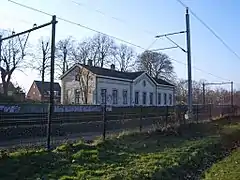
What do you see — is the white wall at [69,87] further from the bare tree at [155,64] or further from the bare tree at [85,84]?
the bare tree at [155,64]

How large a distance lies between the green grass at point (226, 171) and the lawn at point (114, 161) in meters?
0.44

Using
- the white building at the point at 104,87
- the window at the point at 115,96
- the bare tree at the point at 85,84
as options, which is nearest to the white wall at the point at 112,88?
the white building at the point at 104,87

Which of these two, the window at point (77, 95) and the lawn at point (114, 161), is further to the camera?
the window at point (77, 95)

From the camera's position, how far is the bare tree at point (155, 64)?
84.0 meters

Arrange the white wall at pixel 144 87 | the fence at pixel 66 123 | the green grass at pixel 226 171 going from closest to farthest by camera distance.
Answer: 1. the green grass at pixel 226 171
2. the fence at pixel 66 123
3. the white wall at pixel 144 87

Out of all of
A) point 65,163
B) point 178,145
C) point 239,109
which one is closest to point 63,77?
point 239,109

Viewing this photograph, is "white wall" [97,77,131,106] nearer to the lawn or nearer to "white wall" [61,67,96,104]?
"white wall" [61,67,96,104]

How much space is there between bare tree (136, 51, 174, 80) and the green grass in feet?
235

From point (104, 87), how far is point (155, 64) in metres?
38.3

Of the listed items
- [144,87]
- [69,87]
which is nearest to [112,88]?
[69,87]

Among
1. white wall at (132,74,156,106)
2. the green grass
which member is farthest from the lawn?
white wall at (132,74,156,106)

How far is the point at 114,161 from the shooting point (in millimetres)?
10750

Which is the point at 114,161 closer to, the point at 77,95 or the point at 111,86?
the point at 111,86

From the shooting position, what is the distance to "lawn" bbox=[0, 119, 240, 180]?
8.88 m
